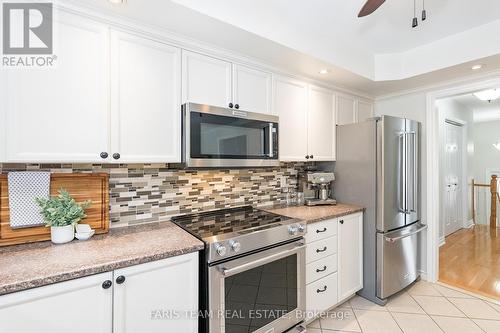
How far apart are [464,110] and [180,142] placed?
214 inches

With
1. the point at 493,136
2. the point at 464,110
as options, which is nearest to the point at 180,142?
the point at 464,110

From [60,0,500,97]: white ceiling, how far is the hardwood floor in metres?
2.29

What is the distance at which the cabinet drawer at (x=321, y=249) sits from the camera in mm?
2045

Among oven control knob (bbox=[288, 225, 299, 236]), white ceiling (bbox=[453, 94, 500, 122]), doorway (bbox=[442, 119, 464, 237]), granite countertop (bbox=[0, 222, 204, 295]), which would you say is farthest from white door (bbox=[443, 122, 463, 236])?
granite countertop (bbox=[0, 222, 204, 295])

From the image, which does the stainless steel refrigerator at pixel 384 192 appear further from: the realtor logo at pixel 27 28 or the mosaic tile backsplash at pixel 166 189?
the realtor logo at pixel 27 28

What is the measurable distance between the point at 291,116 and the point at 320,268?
1.42m

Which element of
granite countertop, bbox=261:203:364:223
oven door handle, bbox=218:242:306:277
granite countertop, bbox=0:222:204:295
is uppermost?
granite countertop, bbox=261:203:364:223

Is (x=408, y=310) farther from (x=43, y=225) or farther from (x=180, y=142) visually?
(x=43, y=225)

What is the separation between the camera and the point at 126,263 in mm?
1197

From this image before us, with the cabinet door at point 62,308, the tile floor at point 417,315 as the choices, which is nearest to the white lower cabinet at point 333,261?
the tile floor at point 417,315

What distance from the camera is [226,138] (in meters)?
1.88

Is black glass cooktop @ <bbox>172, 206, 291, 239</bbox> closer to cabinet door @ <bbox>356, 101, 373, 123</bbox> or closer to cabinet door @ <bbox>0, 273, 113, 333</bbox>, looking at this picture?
cabinet door @ <bbox>0, 273, 113, 333</bbox>

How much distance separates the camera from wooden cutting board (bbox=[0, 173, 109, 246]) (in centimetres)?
138

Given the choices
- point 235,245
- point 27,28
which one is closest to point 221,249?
point 235,245
